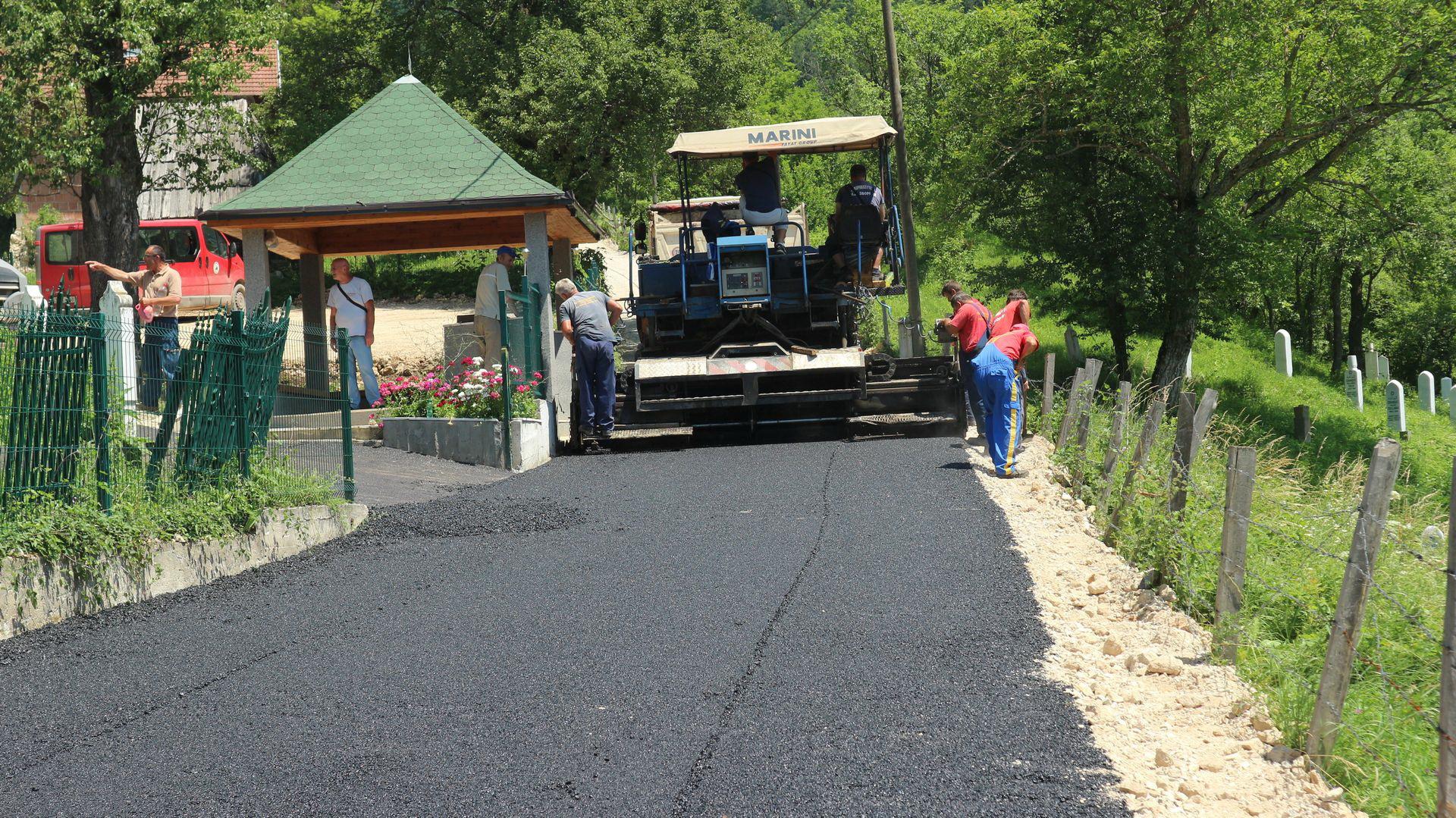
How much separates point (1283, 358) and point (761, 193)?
28324 millimetres

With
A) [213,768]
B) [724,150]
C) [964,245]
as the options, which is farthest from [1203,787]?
[964,245]

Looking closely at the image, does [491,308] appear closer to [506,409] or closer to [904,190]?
[506,409]

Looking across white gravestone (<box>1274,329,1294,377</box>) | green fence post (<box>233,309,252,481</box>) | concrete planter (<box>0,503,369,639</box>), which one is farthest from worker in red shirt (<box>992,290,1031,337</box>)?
white gravestone (<box>1274,329,1294,377</box>)

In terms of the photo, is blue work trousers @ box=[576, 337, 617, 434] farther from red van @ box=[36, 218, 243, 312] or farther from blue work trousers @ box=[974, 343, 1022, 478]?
red van @ box=[36, 218, 243, 312]

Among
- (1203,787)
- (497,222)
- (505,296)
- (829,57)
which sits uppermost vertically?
(829,57)

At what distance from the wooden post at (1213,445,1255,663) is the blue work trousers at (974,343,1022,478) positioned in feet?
17.8

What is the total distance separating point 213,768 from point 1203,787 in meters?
3.60

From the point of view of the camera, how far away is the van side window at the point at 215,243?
27203mm

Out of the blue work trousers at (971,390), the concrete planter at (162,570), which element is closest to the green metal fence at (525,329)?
the concrete planter at (162,570)

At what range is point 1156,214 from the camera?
83.9 feet

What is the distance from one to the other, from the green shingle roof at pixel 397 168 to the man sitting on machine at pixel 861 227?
327 cm

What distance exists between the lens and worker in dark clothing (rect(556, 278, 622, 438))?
14125 millimetres

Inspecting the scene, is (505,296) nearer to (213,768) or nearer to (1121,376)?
(213,768)

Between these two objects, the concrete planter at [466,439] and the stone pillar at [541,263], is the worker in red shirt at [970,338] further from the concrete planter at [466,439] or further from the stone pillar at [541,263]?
the concrete planter at [466,439]
